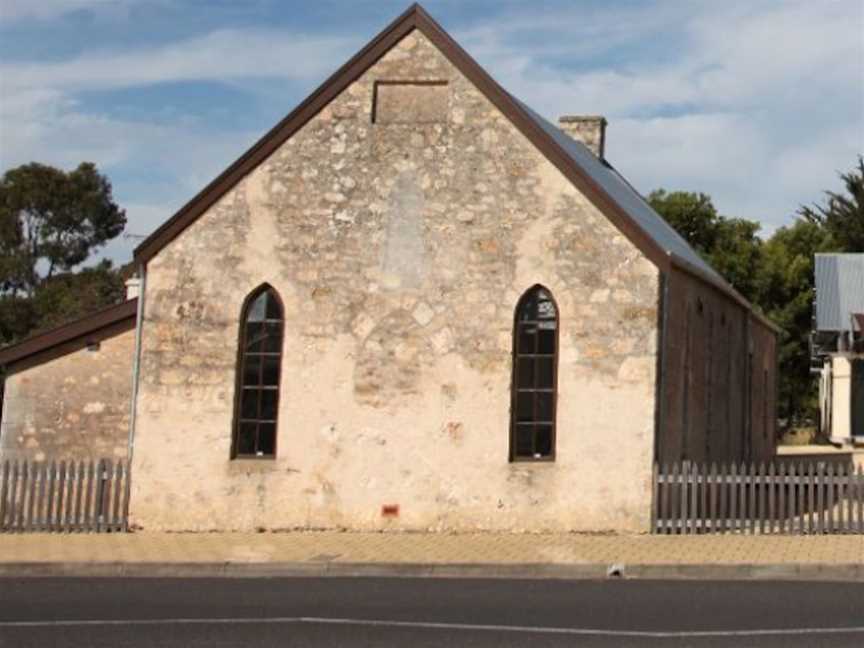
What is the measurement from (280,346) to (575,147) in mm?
8214

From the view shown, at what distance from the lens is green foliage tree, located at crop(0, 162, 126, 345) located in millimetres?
54562

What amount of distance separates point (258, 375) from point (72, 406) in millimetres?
3418

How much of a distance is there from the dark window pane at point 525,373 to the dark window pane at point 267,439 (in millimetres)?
3737

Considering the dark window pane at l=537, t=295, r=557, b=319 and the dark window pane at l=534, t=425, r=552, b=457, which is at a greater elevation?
the dark window pane at l=537, t=295, r=557, b=319

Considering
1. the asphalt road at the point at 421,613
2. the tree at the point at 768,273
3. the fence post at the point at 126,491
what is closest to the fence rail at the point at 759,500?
the asphalt road at the point at 421,613

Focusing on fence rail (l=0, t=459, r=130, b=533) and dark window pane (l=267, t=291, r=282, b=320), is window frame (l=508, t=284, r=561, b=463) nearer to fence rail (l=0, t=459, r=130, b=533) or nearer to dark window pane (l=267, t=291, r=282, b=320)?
dark window pane (l=267, t=291, r=282, b=320)

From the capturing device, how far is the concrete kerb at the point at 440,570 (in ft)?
44.9

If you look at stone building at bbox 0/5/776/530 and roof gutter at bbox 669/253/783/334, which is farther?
roof gutter at bbox 669/253/783/334

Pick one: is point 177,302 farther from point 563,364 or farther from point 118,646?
point 118,646

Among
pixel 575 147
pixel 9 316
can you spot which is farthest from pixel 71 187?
pixel 575 147

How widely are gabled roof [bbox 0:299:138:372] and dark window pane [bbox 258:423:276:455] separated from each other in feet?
10.1

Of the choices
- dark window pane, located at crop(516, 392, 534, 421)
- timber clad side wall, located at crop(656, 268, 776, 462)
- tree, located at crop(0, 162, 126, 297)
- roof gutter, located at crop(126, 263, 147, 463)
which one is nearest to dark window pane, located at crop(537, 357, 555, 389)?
dark window pane, located at crop(516, 392, 534, 421)

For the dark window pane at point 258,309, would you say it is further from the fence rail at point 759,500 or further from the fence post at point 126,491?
the fence rail at point 759,500

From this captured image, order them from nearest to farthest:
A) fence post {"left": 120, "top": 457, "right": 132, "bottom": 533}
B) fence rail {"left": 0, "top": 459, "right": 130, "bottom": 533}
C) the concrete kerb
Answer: the concrete kerb → fence rail {"left": 0, "top": 459, "right": 130, "bottom": 533} → fence post {"left": 120, "top": 457, "right": 132, "bottom": 533}
